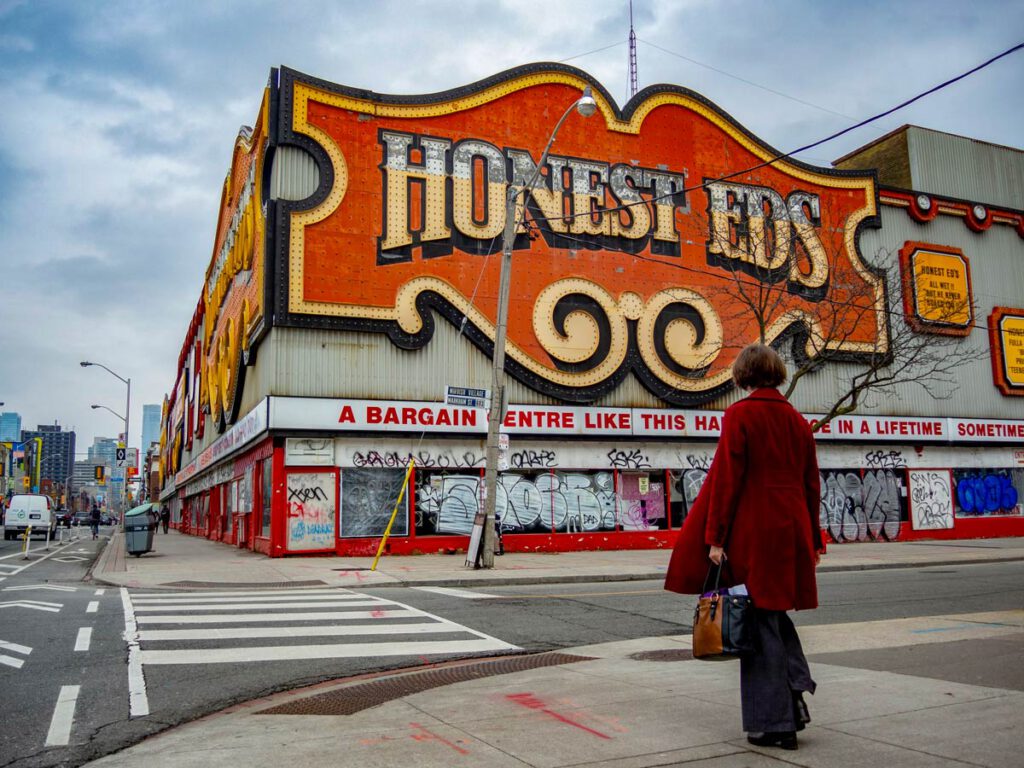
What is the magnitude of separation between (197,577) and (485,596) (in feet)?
21.4

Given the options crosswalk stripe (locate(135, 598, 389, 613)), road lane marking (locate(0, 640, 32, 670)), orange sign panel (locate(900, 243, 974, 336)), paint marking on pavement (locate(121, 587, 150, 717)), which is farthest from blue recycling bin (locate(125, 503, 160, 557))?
orange sign panel (locate(900, 243, 974, 336))

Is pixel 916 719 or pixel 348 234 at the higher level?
pixel 348 234

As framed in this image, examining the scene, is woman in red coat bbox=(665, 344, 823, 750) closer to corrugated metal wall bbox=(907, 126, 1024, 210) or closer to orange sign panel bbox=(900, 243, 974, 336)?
orange sign panel bbox=(900, 243, 974, 336)

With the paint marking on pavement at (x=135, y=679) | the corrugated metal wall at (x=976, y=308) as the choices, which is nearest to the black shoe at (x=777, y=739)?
the paint marking on pavement at (x=135, y=679)

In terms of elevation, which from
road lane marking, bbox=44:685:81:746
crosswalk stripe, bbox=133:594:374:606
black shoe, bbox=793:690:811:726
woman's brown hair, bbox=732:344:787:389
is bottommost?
road lane marking, bbox=44:685:81:746

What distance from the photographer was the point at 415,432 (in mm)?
22891

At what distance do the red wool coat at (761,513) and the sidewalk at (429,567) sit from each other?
10942mm

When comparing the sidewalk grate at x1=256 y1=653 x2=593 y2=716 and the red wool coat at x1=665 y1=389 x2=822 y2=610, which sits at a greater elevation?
the red wool coat at x1=665 y1=389 x2=822 y2=610

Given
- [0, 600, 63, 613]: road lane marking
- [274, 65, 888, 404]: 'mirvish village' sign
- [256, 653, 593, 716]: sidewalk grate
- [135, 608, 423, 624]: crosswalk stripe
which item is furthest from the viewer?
[274, 65, 888, 404]: 'mirvish village' sign

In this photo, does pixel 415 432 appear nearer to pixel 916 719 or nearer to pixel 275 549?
pixel 275 549

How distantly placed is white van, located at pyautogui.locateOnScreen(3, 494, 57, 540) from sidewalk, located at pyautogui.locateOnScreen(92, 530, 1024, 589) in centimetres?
1984

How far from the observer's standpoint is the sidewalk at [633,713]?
4.43 m

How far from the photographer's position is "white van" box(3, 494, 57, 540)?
134 ft

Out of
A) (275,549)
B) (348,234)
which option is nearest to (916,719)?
(275,549)
